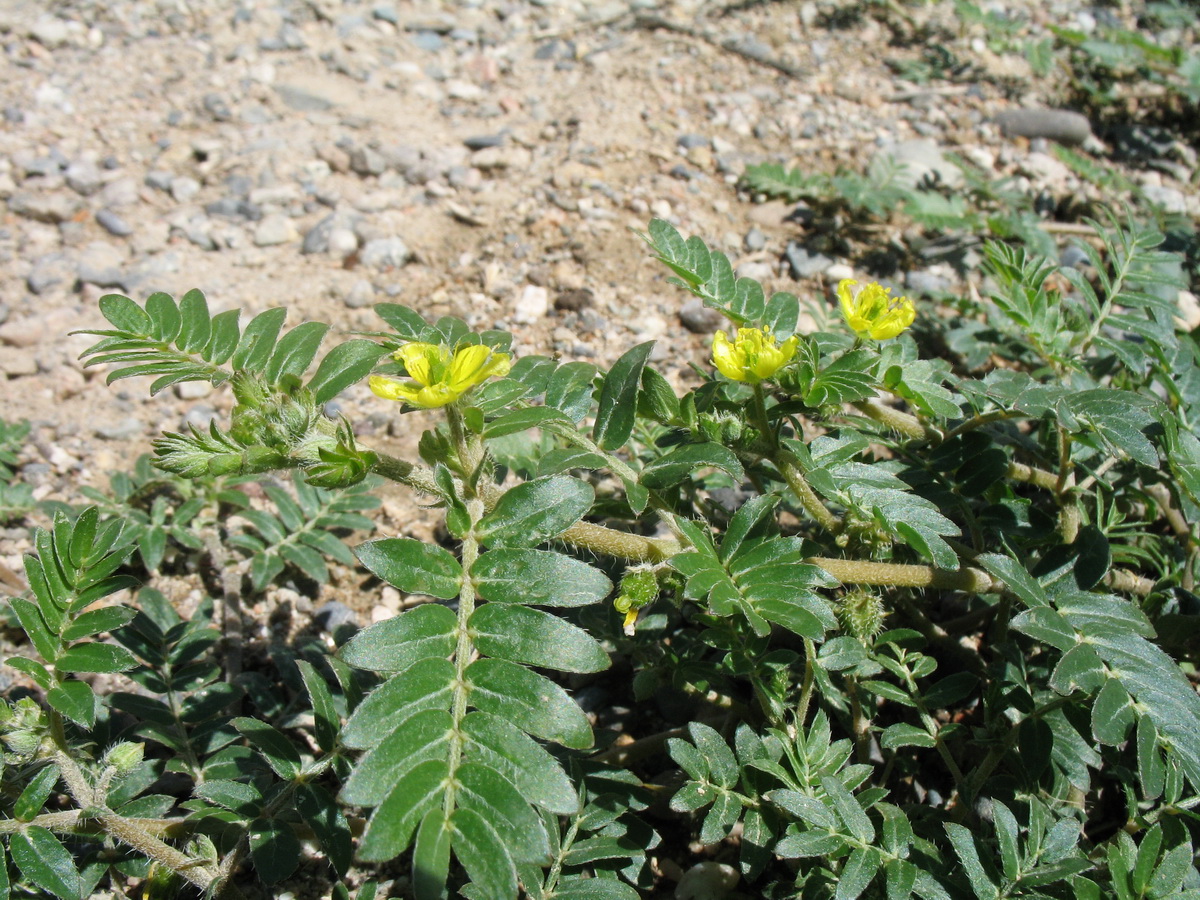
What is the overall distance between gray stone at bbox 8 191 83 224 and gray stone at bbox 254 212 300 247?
31.4 inches

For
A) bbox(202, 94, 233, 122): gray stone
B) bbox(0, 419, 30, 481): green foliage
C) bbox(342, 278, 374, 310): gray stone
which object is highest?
bbox(202, 94, 233, 122): gray stone

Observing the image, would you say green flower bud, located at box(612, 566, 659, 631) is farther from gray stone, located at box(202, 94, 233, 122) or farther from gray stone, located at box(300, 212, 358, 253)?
gray stone, located at box(202, 94, 233, 122)

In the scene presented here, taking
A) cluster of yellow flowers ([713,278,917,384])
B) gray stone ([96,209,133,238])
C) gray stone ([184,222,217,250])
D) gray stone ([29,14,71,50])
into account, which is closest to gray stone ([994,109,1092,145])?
cluster of yellow flowers ([713,278,917,384])

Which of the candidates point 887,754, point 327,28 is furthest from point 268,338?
point 327,28

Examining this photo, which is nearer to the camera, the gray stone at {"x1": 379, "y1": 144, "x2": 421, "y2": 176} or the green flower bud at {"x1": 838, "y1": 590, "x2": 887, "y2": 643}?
the green flower bud at {"x1": 838, "y1": 590, "x2": 887, "y2": 643}

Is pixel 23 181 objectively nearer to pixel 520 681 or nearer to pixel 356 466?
pixel 356 466

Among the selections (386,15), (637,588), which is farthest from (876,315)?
(386,15)

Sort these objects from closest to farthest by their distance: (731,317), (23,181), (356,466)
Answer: (356,466)
(731,317)
(23,181)

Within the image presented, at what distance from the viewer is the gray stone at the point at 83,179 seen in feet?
13.2

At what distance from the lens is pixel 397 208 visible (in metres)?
4.02

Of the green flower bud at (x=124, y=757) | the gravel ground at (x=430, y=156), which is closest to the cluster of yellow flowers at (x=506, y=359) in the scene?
the green flower bud at (x=124, y=757)

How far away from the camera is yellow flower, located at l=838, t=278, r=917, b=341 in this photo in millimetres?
1887

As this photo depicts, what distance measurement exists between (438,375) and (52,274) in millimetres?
2828

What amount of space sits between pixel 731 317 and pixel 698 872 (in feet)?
4.04
